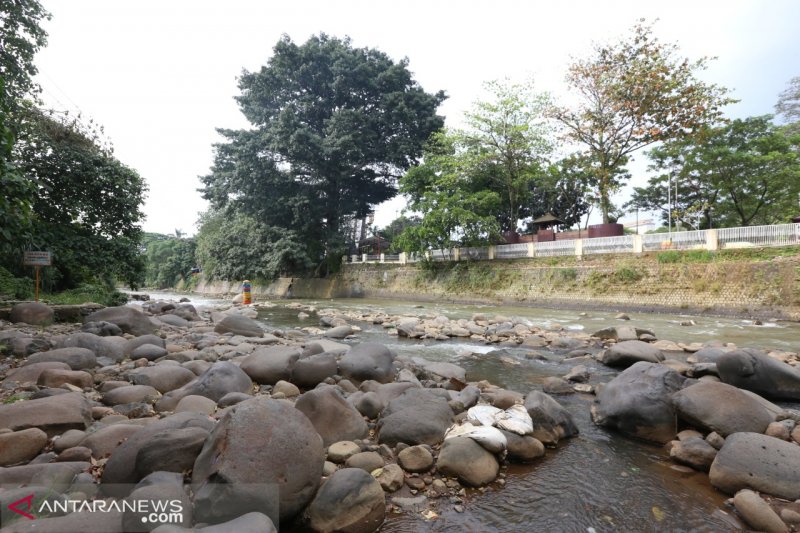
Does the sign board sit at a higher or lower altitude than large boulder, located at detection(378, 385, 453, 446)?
higher

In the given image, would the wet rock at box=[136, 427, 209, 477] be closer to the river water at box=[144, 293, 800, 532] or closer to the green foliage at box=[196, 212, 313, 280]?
the river water at box=[144, 293, 800, 532]

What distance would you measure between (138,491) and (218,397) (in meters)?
2.15

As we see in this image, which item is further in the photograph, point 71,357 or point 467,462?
point 71,357

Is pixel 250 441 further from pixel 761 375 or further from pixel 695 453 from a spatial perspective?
pixel 761 375

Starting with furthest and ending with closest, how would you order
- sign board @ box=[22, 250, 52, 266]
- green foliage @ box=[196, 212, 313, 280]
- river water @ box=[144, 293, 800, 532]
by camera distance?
1. green foliage @ box=[196, 212, 313, 280]
2. sign board @ box=[22, 250, 52, 266]
3. river water @ box=[144, 293, 800, 532]

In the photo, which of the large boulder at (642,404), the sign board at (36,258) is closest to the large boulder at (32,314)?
the sign board at (36,258)

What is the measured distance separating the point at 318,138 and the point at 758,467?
25092 millimetres

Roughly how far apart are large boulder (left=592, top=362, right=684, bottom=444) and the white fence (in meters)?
13.3

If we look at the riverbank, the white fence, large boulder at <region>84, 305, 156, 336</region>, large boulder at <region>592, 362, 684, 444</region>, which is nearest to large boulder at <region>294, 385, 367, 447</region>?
large boulder at <region>592, 362, 684, 444</region>

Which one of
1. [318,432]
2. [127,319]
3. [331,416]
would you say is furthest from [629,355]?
[127,319]

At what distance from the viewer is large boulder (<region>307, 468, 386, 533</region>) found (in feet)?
8.05

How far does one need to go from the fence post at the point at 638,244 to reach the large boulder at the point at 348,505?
56.6ft

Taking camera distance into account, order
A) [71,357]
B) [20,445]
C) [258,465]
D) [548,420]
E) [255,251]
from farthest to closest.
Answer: [255,251], [71,357], [548,420], [20,445], [258,465]

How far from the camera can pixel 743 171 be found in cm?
2281
